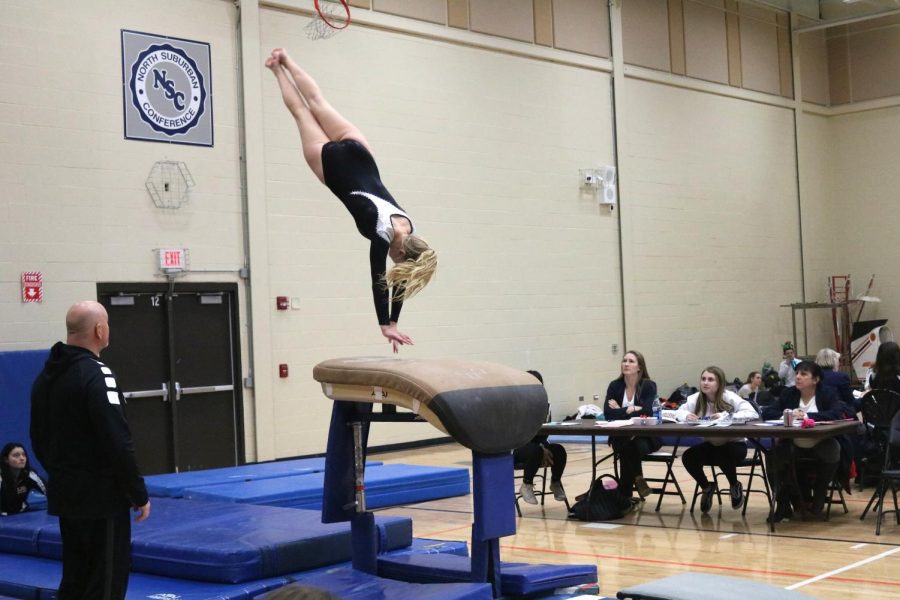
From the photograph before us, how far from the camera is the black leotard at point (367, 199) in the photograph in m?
4.82

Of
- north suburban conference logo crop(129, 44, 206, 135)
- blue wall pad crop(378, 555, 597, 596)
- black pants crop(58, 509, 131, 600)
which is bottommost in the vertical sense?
blue wall pad crop(378, 555, 597, 596)

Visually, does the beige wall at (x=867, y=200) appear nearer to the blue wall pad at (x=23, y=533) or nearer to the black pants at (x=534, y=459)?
the black pants at (x=534, y=459)

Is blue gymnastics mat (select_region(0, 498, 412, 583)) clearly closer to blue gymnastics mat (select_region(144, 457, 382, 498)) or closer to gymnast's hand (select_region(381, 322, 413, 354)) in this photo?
gymnast's hand (select_region(381, 322, 413, 354))

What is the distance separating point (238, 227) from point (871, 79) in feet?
41.7

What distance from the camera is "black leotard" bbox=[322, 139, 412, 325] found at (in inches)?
190

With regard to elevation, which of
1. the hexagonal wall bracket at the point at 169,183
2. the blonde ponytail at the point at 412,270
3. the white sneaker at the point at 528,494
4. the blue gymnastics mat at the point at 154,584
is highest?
the hexagonal wall bracket at the point at 169,183

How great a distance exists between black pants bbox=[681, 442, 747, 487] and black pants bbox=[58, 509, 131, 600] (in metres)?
4.87

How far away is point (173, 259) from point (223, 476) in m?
2.59

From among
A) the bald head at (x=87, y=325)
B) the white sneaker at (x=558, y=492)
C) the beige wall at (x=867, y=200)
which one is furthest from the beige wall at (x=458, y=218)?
the bald head at (x=87, y=325)

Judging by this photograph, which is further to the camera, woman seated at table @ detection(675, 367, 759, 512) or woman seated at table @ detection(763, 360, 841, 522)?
woman seated at table @ detection(675, 367, 759, 512)

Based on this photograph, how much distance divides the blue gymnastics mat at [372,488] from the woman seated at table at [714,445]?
2.20 m

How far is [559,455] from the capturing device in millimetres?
8453

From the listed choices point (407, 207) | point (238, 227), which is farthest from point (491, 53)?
point (238, 227)

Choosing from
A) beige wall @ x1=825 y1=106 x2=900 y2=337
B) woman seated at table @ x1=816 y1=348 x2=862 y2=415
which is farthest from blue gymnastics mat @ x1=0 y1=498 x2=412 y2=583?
beige wall @ x1=825 y1=106 x2=900 y2=337
